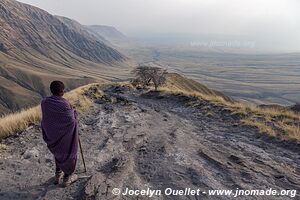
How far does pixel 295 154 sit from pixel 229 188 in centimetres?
472

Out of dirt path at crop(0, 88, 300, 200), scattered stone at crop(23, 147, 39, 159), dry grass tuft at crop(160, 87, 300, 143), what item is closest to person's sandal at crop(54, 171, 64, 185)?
dirt path at crop(0, 88, 300, 200)

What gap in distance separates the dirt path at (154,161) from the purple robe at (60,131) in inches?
23.3

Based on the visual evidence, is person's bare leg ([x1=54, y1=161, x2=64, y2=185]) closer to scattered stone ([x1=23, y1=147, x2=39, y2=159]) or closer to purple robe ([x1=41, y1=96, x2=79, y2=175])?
purple robe ([x1=41, y1=96, x2=79, y2=175])

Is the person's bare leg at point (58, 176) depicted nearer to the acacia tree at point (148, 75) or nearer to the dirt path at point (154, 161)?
the dirt path at point (154, 161)

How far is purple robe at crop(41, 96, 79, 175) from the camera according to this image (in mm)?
8219

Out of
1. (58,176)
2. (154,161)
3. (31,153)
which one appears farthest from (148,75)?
(58,176)

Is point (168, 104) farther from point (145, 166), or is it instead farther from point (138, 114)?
point (145, 166)

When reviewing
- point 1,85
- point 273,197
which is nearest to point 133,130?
point 273,197

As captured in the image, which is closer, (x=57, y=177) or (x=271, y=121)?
(x=57, y=177)

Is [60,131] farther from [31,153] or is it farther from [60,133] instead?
[31,153]

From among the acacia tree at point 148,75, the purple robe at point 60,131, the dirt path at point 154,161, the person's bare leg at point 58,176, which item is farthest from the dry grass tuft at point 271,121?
the acacia tree at point 148,75

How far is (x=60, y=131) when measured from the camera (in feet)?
27.0

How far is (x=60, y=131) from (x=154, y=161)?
298 centimetres

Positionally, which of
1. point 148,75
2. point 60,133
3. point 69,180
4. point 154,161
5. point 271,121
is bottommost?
point 148,75
